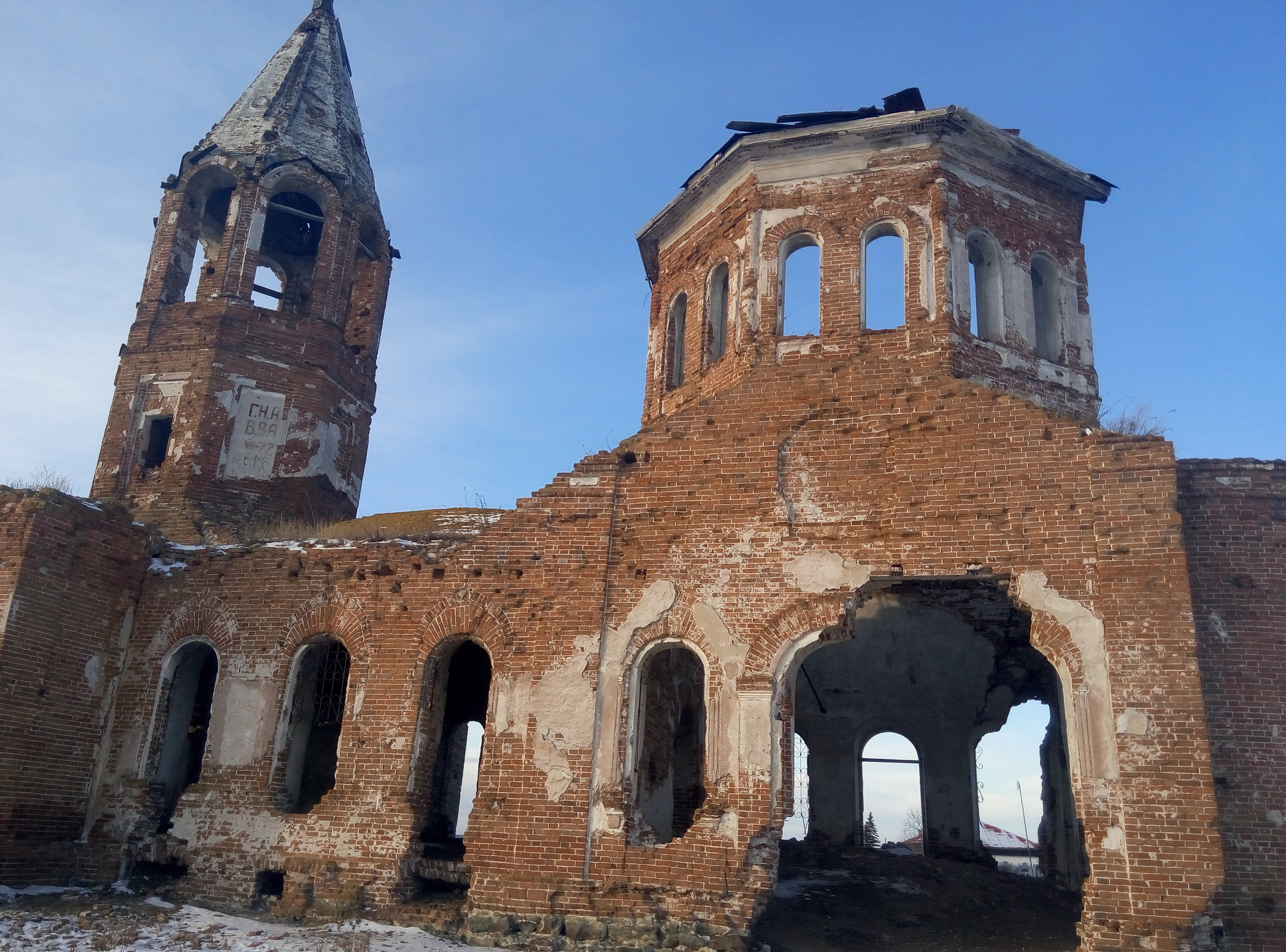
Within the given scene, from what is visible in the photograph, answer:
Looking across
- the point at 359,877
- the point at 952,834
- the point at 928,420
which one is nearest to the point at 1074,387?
the point at 928,420

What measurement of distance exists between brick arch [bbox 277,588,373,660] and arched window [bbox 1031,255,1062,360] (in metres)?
8.35

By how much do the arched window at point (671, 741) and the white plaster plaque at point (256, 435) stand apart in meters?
7.05

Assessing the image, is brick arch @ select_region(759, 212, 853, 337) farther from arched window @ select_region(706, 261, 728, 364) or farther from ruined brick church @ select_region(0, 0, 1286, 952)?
arched window @ select_region(706, 261, 728, 364)

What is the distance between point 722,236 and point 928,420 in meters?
4.22

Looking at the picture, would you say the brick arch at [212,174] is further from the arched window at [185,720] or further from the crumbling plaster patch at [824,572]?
the crumbling plaster patch at [824,572]

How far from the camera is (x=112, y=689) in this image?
11219mm

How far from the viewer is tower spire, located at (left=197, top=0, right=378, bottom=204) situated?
1612 centimetres

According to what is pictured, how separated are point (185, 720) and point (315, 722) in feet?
5.18

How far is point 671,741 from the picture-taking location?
11.7m

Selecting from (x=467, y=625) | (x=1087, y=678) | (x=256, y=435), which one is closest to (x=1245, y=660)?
(x=1087, y=678)

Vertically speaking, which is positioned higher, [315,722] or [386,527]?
[386,527]

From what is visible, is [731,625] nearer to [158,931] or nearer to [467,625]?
[467,625]

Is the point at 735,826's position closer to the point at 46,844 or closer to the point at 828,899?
the point at 828,899

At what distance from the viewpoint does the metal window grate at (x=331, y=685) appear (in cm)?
1142
